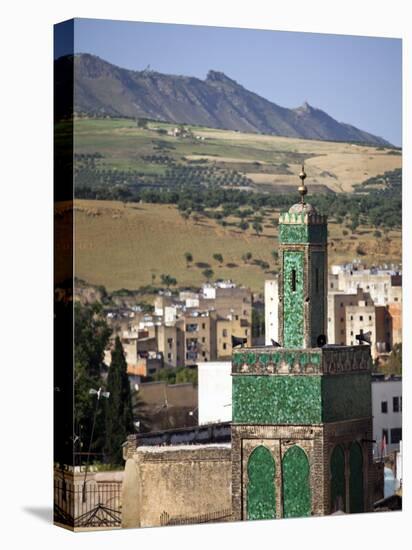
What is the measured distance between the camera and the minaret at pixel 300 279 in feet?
62.6

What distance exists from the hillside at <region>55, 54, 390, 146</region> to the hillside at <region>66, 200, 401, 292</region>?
3.00ft

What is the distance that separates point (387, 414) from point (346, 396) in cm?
256

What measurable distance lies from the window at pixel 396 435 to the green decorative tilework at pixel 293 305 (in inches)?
82.4

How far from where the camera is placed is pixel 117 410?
22109 mm

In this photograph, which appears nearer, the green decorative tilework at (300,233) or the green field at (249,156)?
the green decorative tilework at (300,233)

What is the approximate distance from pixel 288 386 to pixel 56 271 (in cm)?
218

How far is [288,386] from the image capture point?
1897 centimetres

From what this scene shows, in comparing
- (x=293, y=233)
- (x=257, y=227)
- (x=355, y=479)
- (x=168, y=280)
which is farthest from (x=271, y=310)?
(x=293, y=233)

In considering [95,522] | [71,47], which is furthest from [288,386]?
[71,47]

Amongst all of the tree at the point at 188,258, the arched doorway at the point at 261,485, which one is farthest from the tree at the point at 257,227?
the arched doorway at the point at 261,485

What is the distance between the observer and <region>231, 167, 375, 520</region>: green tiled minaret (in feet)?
62.1

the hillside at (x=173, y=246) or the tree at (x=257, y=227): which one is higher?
the tree at (x=257, y=227)

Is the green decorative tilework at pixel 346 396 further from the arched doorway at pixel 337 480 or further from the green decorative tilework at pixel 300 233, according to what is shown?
the green decorative tilework at pixel 300 233

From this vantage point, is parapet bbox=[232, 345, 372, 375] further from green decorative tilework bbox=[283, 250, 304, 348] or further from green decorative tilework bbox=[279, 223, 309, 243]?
green decorative tilework bbox=[279, 223, 309, 243]
